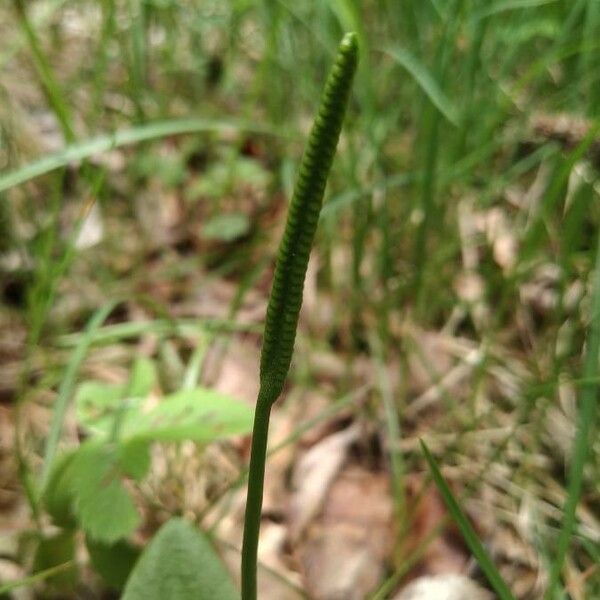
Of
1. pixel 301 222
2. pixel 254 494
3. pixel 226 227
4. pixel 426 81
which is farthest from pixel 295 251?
pixel 226 227

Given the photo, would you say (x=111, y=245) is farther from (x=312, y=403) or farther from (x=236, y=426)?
(x=236, y=426)

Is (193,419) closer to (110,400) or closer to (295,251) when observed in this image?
(110,400)

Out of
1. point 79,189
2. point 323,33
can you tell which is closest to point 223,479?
point 323,33

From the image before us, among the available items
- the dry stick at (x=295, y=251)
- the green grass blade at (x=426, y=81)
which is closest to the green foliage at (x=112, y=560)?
the dry stick at (x=295, y=251)

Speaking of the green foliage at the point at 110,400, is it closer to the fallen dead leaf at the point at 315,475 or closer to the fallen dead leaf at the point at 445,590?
the fallen dead leaf at the point at 315,475

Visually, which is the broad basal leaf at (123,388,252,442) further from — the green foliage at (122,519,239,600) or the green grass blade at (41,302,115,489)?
the green foliage at (122,519,239,600)

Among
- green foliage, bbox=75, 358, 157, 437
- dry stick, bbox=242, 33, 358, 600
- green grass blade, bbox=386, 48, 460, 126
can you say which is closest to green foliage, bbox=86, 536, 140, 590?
green foliage, bbox=75, 358, 157, 437

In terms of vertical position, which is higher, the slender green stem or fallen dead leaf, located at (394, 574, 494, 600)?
the slender green stem
